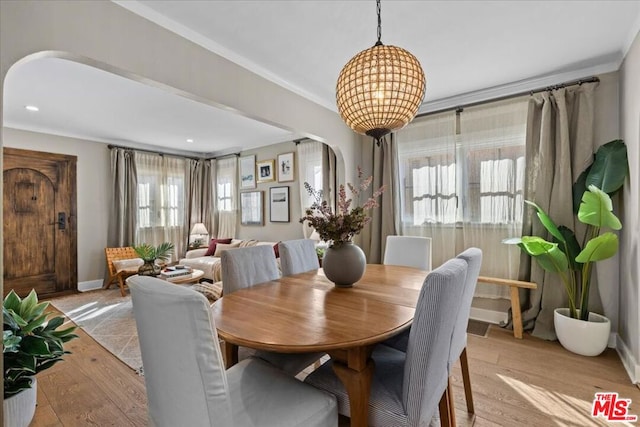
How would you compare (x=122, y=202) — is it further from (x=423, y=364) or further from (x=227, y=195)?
(x=423, y=364)

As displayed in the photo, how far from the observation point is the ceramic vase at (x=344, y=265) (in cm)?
181

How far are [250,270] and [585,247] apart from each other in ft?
8.89

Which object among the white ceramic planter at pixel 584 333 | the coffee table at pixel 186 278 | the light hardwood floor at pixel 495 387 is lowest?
the light hardwood floor at pixel 495 387

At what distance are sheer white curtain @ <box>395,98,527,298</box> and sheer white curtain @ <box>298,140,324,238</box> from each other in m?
1.38

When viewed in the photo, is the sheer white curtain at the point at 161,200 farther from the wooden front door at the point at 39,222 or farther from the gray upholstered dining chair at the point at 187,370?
the gray upholstered dining chair at the point at 187,370

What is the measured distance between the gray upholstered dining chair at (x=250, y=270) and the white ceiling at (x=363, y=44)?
146cm

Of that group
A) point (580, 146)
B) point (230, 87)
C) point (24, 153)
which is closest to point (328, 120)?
point (230, 87)

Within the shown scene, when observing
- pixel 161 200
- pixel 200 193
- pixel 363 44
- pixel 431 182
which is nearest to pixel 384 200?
pixel 431 182

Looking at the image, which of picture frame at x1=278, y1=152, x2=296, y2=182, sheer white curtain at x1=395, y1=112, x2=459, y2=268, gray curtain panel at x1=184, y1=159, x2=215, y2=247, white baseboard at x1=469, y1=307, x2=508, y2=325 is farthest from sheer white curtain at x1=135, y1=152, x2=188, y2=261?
white baseboard at x1=469, y1=307, x2=508, y2=325

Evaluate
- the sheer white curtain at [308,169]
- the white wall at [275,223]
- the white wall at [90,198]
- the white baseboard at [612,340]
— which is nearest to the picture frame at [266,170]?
the white wall at [275,223]

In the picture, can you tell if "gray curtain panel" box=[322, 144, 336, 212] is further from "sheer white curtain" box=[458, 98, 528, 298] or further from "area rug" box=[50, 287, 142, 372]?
"area rug" box=[50, 287, 142, 372]

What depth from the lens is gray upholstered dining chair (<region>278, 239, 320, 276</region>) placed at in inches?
91.4

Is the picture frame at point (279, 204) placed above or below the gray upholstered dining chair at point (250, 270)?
above

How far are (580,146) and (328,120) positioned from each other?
2.49 metres
